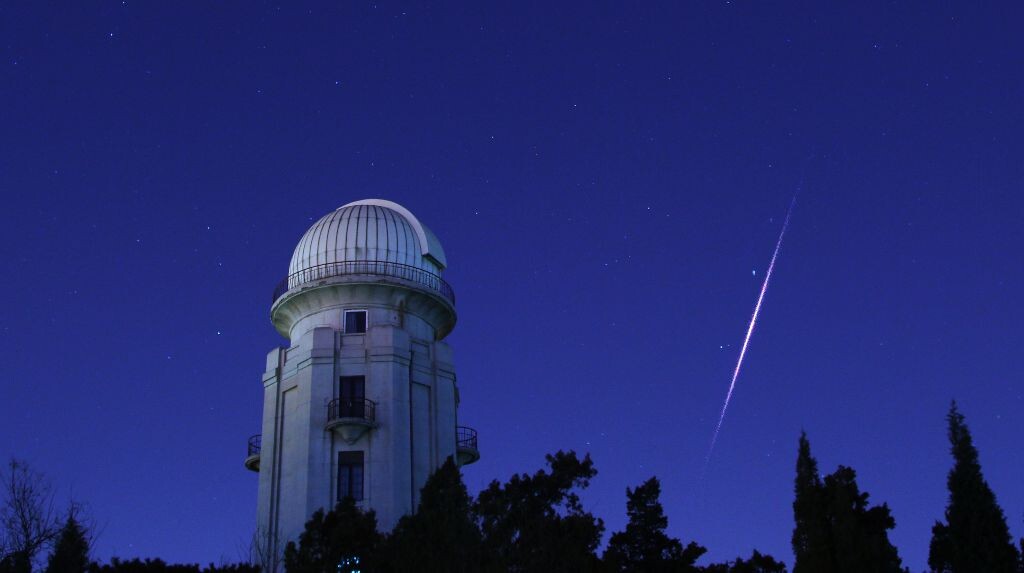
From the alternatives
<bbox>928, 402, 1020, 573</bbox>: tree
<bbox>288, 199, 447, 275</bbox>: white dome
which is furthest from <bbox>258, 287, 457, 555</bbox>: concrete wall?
<bbox>928, 402, 1020, 573</bbox>: tree

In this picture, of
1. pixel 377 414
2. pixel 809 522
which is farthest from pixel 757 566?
pixel 377 414

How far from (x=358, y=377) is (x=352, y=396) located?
858mm

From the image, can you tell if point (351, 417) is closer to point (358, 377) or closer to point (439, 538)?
point (358, 377)

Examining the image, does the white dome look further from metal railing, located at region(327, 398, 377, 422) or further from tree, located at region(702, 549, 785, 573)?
tree, located at region(702, 549, 785, 573)

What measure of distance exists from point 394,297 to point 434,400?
4648mm

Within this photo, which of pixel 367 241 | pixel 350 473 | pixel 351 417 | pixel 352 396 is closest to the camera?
pixel 351 417

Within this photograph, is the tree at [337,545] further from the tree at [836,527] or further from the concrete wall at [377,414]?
the tree at [836,527]

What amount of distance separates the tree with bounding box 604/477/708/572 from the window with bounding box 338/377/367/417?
13879mm

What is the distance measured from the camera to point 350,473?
50.9 m

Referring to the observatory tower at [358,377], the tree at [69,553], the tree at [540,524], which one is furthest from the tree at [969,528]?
the tree at [69,553]

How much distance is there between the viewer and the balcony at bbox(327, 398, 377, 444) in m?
50.4

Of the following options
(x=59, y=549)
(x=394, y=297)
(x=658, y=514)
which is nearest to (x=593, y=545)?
(x=658, y=514)

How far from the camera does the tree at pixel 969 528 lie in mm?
39406

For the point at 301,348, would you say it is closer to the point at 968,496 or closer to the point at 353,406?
the point at 353,406
